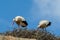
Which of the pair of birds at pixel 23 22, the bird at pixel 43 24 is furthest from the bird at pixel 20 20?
the bird at pixel 43 24

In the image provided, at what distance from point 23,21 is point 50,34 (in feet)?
10.9

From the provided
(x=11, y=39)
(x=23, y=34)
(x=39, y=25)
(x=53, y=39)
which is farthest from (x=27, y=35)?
(x=39, y=25)

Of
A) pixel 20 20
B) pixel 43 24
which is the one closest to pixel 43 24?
pixel 43 24

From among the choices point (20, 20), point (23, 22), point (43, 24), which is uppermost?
point (20, 20)

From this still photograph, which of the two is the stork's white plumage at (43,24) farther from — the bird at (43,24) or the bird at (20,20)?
the bird at (20,20)

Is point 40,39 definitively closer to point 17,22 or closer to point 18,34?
point 18,34

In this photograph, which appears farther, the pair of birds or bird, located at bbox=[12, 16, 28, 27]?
bird, located at bbox=[12, 16, 28, 27]

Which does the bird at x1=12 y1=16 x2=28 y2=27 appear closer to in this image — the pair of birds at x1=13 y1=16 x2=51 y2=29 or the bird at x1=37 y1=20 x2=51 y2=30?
the pair of birds at x1=13 y1=16 x2=51 y2=29

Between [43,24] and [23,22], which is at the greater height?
[23,22]

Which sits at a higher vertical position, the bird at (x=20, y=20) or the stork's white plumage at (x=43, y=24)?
the bird at (x=20, y=20)

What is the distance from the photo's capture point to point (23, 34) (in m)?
9.28

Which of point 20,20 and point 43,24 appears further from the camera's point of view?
point 20,20

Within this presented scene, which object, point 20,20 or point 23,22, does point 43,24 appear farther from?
point 20,20

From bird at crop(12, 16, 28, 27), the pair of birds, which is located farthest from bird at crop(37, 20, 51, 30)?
bird at crop(12, 16, 28, 27)
